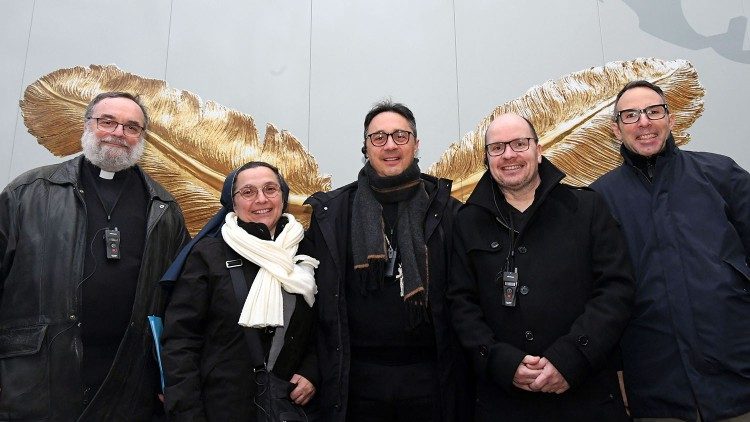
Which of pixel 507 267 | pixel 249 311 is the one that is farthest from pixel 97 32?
pixel 507 267

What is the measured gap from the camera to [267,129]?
2461mm

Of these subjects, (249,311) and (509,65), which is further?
(509,65)

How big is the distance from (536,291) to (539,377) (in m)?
0.25

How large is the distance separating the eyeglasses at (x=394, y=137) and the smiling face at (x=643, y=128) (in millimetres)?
813

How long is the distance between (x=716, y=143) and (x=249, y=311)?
8.06ft

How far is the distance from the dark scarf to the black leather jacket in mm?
797

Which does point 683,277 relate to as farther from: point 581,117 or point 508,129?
point 581,117

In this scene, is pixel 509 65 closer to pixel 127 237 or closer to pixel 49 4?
pixel 127 237

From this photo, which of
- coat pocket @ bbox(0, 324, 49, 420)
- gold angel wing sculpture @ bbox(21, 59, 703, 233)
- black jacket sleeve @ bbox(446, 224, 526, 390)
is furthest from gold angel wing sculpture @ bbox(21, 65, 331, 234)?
black jacket sleeve @ bbox(446, 224, 526, 390)

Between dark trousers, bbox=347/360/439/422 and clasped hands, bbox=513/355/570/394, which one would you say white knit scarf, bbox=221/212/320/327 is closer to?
dark trousers, bbox=347/360/439/422

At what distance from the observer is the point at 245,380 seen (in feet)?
5.16

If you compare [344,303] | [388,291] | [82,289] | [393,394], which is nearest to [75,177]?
[82,289]

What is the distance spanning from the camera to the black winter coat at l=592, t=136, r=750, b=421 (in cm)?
146

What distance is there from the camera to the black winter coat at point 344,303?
1631 millimetres
